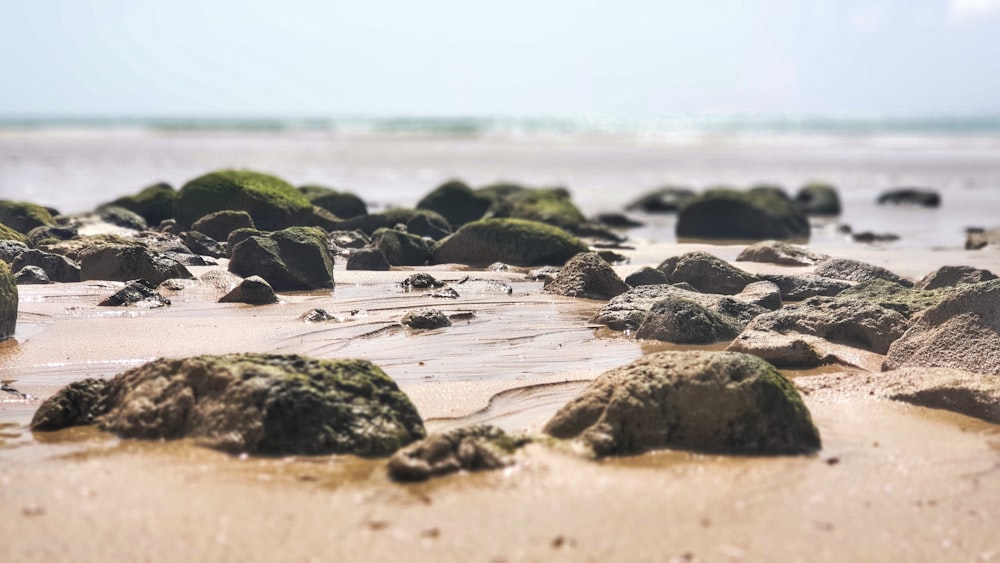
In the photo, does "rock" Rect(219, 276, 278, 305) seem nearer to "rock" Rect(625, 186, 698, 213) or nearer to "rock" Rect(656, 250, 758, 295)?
"rock" Rect(656, 250, 758, 295)

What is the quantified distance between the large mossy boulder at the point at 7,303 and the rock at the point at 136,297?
1.24m

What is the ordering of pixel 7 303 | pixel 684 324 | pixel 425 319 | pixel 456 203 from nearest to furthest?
pixel 7 303 < pixel 684 324 < pixel 425 319 < pixel 456 203

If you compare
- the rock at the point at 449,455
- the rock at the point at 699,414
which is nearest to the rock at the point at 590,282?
the rock at the point at 699,414

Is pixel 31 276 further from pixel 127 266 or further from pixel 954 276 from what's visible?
pixel 954 276

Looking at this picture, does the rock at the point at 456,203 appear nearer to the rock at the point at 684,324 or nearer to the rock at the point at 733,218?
the rock at the point at 733,218

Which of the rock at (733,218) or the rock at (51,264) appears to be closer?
the rock at (51,264)

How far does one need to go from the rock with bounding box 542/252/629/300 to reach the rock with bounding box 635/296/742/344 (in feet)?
5.61

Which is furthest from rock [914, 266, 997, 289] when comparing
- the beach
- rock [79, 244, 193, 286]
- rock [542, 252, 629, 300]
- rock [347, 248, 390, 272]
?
A: rock [79, 244, 193, 286]

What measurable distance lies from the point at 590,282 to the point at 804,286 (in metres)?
2.08

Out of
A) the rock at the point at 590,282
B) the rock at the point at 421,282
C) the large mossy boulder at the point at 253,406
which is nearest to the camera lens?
the large mossy boulder at the point at 253,406

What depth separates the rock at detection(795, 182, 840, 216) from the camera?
867 inches

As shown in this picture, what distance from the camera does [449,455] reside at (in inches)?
186

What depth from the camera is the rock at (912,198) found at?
23.5 meters

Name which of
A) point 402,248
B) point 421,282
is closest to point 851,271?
point 421,282
